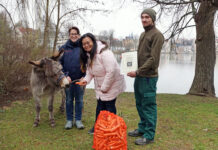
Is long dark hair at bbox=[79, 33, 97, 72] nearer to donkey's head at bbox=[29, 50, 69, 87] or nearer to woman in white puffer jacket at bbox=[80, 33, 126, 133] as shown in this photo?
woman in white puffer jacket at bbox=[80, 33, 126, 133]

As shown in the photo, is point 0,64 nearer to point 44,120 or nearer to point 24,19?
point 24,19

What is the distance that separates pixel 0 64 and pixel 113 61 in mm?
5054

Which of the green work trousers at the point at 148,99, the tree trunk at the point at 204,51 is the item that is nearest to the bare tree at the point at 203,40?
the tree trunk at the point at 204,51

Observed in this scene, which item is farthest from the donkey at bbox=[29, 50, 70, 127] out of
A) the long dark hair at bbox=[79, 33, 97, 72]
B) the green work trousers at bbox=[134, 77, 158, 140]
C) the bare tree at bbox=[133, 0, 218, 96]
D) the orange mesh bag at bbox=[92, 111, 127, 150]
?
the bare tree at bbox=[133, 0, 218, 96]

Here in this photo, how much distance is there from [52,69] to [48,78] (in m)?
0.28

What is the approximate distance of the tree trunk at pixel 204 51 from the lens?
7.90 m

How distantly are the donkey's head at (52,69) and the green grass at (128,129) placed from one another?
3.94 feet

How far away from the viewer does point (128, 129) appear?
4.48 meters

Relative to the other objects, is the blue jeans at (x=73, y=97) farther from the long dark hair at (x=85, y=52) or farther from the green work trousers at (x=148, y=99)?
the green work trousers at (x=148, y=99)

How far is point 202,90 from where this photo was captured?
8.36 metres

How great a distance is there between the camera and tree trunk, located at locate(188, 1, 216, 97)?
7.90m

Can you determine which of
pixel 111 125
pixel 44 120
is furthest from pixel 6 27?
pixel 111 125

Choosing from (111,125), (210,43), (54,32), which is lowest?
(111,125)

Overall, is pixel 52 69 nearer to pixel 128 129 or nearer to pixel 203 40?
pixel 128 129
